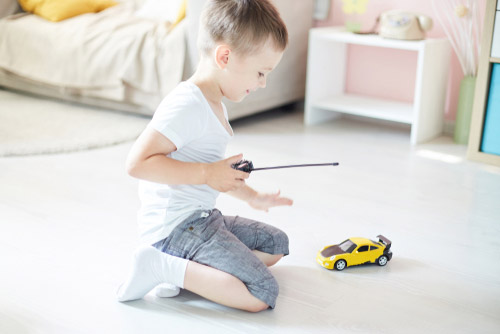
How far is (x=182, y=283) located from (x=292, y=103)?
6.32 ft

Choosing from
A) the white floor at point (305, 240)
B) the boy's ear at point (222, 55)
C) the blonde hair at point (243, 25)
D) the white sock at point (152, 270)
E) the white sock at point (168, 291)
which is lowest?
the white floor at point (305, 240)

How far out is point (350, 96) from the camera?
9.65ft

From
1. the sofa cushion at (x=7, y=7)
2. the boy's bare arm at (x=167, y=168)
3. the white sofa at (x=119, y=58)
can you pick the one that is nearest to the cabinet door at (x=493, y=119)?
the white sofa at (x=119, y=58)

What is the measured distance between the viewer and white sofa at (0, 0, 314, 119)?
259 cm

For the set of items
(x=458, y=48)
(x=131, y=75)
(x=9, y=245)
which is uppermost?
(x=458, y=48)

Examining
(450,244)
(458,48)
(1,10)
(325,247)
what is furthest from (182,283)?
(1,10)

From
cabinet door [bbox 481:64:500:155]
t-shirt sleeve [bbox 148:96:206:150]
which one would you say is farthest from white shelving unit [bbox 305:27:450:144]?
t-shirt sleeve [bbox 148:96:206:150]

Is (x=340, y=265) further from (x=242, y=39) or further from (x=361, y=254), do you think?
(x=242, y=39)

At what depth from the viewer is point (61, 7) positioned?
9.70ft

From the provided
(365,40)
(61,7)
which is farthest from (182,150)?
(61,7)

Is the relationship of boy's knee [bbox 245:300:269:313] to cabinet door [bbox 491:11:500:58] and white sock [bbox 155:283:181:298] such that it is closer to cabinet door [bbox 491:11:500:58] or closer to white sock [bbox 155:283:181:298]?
white sock [bbox 155:283:181:298]

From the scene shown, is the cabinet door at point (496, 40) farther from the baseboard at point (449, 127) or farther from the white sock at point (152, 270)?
the white sock at point (152, 270)

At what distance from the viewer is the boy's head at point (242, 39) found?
1.22m

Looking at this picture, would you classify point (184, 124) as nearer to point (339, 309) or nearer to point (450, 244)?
point (339, 309)
